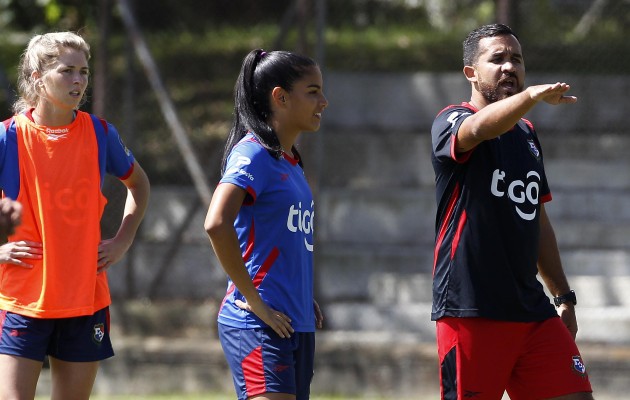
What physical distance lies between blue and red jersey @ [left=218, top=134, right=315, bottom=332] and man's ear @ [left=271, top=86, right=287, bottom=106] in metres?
0.19

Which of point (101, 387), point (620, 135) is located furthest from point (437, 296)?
point (620, 135)

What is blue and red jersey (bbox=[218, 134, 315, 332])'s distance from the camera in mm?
3967

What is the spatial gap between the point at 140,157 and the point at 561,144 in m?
3.92

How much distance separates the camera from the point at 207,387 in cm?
803

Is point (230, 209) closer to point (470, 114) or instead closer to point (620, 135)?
point (470, 114)

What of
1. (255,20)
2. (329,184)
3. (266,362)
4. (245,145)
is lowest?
(266,362)

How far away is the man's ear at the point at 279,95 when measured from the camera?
13.4 feet

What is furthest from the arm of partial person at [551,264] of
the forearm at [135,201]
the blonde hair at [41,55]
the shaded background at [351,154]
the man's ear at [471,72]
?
the shaded background at [351,154]

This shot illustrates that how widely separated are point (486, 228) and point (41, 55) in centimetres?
192

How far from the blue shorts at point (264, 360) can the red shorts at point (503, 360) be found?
0.61 m

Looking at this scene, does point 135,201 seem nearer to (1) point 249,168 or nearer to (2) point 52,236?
(2) point 52,236

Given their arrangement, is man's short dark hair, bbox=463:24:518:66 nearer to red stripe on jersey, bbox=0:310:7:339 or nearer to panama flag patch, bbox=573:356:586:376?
panama flag patch, bbox=573:356:586:376

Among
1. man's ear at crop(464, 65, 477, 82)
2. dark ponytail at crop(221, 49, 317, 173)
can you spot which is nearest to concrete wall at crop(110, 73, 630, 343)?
man's ear at crop(464, 65, 477, 82)

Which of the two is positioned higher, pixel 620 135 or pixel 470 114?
pixel 620 135
